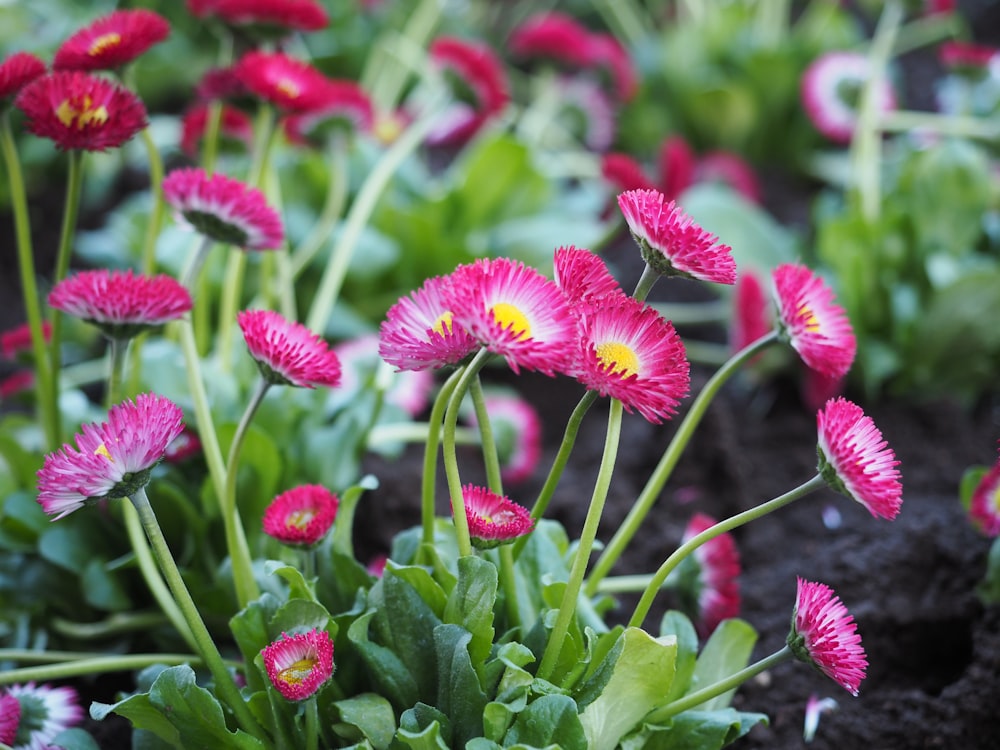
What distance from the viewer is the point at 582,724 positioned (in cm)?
86

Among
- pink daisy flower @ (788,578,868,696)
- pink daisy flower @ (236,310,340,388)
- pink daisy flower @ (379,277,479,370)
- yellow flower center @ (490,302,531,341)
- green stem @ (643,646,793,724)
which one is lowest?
green stem @ (643,646,793,724)

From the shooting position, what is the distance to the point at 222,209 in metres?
1.01

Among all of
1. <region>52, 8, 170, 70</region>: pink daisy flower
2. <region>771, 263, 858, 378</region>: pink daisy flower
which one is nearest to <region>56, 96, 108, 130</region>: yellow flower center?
<region>52, 8, 170, 70</region>: pink daisy flower

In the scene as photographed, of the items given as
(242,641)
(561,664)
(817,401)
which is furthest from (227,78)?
(817,401)

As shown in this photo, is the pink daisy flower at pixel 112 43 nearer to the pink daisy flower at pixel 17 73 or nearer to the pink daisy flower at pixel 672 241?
the pink daisy flower at pixel 17 73

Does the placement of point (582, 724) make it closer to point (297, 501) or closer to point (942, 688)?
point (297, 501)

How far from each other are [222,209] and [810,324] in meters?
0.59

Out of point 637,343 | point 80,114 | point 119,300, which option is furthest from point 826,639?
point 80,114

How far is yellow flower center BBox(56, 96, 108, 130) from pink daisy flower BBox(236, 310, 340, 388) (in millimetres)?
277

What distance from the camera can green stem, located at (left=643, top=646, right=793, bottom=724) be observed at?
2.66 ft

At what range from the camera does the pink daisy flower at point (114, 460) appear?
0.75 meters

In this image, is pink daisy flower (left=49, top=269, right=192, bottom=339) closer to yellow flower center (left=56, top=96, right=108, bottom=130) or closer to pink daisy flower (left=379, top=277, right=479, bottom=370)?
yellow flower center (left=56, top=96, right=108, bottom=130)

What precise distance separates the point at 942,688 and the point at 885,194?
107cm

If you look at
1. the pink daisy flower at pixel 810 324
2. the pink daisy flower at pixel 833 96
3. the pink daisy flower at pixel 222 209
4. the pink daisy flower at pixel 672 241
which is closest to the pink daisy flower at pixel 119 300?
the pink daisy flower at pixel 222 209
